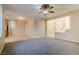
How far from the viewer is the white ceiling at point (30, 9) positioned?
6.61ft

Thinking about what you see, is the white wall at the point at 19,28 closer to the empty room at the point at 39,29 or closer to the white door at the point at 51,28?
the empty room at the point at 39,29

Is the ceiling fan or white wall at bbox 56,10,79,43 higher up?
the ceiling fan

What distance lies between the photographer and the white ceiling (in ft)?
6.61

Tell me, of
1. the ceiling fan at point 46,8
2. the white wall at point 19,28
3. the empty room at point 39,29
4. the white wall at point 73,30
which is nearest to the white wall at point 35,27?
the empty room at point 39,29

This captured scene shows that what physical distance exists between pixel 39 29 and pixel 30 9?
1.63 ft

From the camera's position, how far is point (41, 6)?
203 cm

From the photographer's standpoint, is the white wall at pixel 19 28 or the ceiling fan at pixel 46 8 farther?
the white wall at pixel 19 28

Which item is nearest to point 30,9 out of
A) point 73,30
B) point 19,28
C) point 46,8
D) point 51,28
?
point 46,8

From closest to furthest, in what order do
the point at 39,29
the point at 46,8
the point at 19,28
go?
the point at 46,8
the point at 19,28
the point at 39,29

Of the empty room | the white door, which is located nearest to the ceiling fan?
the empty room

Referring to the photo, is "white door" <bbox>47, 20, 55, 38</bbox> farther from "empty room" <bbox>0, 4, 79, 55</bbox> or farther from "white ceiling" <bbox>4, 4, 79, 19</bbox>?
Result: "white ceiling" <bbox>4, 4, 79, 19</bbox>

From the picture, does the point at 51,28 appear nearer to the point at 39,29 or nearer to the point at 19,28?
the point at 39,29

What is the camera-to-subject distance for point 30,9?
2066 mm
